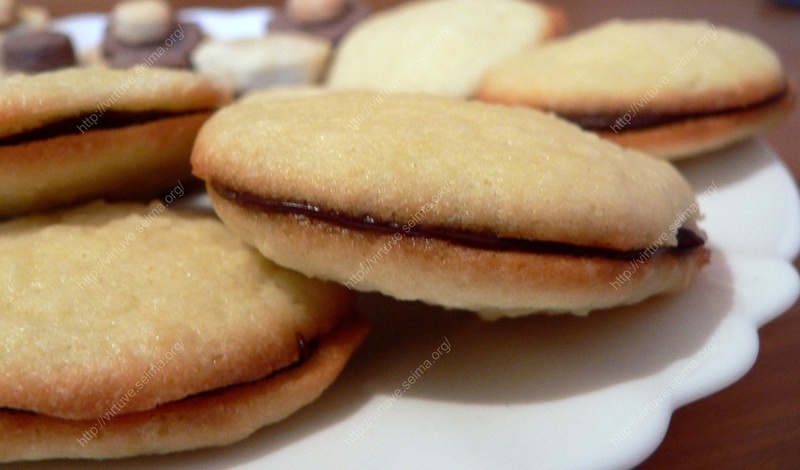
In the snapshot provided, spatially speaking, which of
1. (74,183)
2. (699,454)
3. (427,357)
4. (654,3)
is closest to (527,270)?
(427,357)

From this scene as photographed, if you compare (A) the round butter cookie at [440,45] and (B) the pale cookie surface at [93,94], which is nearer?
(B) the pale cookie surface at [93,94]

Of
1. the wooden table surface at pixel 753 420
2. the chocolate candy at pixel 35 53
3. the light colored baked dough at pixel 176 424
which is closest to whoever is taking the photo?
the light colored baked dough at pixel 176 424

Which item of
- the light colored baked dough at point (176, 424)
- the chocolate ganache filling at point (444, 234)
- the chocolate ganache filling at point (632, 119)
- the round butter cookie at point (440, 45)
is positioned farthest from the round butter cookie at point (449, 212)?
the round butter cookie at point (440, 45)

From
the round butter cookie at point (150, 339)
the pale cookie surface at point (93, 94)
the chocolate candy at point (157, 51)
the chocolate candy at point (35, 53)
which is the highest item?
the pale cookie surface at point (93, 94)

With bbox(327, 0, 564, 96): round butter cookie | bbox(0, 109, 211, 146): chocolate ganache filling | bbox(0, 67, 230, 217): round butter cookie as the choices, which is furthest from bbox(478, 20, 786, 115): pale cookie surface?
bbox(0, 109, 211, 146): chocolate ganache filling

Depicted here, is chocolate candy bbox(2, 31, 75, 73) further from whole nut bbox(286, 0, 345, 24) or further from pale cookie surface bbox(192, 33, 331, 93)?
whole nut bbox(286, 0, 345, 24)

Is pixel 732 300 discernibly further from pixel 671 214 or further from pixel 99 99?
pixel 99 99

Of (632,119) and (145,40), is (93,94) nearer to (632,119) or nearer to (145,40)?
(632,119)

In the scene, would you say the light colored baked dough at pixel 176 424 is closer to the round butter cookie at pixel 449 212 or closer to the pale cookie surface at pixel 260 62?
the round butter cookie at pixel 449 212
